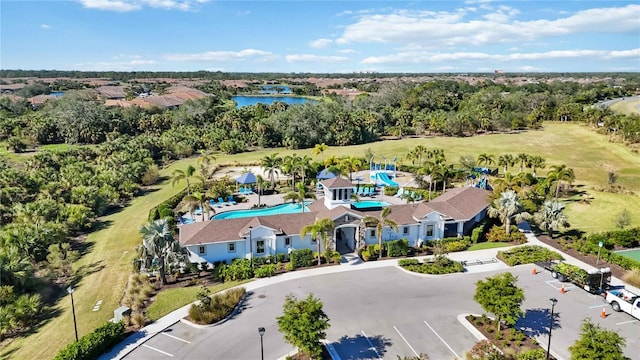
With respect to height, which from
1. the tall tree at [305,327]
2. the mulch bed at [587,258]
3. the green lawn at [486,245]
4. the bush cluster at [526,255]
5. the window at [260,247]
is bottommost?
the green lawn at [486,245]

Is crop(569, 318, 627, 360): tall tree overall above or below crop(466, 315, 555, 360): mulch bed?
above

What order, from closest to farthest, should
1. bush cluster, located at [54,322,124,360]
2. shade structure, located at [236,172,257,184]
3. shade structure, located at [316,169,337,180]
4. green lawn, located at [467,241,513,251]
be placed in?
bush cluster, located at [54,322,124,360], green lawn, located at [467,241,513,251], shade structure, located at [236,172,257,184], shade structure, located at [316,169,337,180]

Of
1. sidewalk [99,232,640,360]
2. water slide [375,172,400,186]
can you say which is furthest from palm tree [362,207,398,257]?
water slide [375,172,400,186]

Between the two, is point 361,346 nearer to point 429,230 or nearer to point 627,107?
point 429,230

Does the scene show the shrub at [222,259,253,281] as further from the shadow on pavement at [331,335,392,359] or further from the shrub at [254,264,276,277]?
the shadow on pavement at [331,335,392,359]

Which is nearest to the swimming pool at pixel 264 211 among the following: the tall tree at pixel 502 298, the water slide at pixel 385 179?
the water slide at pixel 385 179

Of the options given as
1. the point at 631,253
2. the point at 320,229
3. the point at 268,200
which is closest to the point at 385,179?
the point at 268,200

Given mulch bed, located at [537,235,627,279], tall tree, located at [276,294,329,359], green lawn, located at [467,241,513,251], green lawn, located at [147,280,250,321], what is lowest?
green lawn, located at [147,280,250,321]

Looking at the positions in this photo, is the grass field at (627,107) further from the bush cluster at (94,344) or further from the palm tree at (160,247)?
the bush cluster at (94,344)

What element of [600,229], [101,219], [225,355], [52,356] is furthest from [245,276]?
[600,229]
